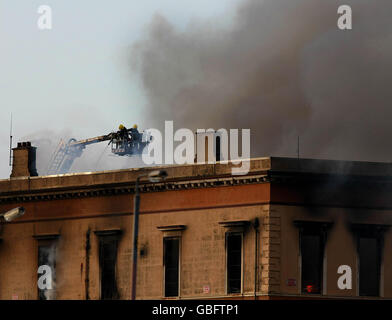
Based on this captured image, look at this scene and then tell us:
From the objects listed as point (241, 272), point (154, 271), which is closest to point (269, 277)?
point (241, 272)

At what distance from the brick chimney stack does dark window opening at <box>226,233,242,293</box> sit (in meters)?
15.9

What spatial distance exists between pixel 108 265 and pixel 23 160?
33.6 ft

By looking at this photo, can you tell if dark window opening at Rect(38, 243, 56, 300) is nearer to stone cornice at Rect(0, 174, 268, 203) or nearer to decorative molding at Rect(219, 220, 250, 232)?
stone cornice at Rect(0, 174, 268, 203)

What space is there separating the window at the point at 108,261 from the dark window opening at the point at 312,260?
10.7 metres

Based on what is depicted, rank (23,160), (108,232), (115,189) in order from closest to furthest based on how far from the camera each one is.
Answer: (108,232) → (115,189) → (23,160)

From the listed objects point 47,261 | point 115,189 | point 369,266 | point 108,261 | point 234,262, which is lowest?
point 369,266

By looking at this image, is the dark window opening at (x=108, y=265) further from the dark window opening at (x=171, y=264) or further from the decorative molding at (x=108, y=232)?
the dark window opening at (x=171, y=264)

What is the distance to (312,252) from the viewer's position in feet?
257

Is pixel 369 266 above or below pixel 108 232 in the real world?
below

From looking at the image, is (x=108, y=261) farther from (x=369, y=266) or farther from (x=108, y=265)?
(x=369, y=266)

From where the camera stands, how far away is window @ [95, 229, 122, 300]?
83625mm

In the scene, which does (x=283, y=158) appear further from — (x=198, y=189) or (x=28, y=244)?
(x=28, y=244)

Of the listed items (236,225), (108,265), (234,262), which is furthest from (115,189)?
(234,262)
